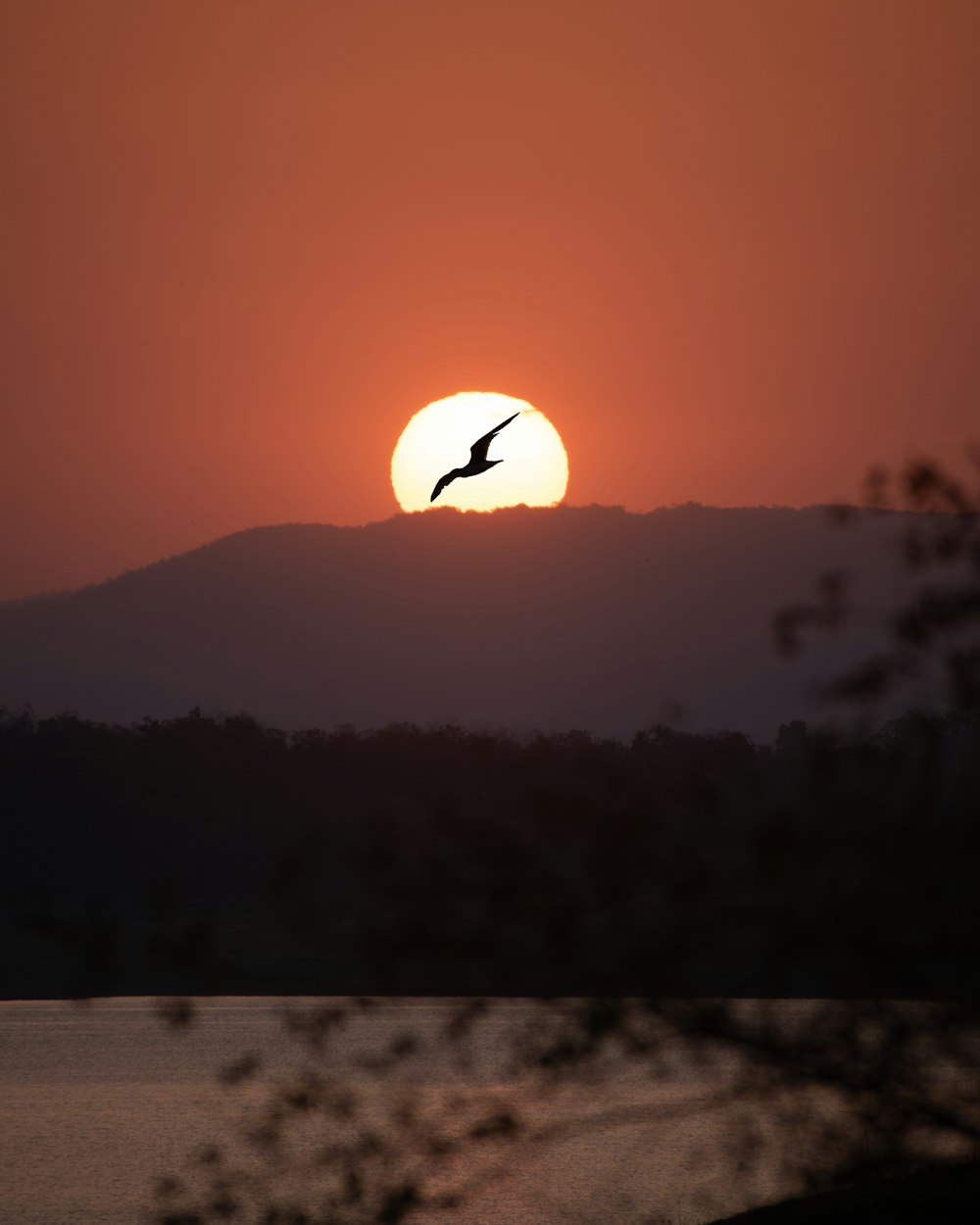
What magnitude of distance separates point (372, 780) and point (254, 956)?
1320 cm

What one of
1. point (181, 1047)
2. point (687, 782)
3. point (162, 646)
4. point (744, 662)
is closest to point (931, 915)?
point (687, 782)

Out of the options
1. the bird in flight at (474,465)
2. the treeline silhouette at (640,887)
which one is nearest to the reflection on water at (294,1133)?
the treeline silhouette at (640,887)

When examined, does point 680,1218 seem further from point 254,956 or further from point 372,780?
point 372,780

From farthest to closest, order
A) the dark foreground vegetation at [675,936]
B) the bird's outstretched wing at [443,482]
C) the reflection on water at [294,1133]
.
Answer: the bird's outstretched wing at [443,482], the reflection on water at [294,1133], the dark foreground vegetation at [675,936]

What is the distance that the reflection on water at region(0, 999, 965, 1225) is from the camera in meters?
5.42

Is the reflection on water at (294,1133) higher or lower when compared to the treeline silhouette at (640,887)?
higher

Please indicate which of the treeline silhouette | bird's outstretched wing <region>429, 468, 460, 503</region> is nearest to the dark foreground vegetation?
the treeline silhouette

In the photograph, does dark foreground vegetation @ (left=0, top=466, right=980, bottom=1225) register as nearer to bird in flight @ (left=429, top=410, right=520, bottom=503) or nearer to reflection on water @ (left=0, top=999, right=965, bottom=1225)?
reflection on water @ (left=0, top=999, right=965, bottom=1225)

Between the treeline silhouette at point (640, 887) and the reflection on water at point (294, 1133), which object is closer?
the treeline silhouette at point (640, 887)

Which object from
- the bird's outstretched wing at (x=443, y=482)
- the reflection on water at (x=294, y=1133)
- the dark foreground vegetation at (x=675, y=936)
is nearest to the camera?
the dark foreground vegetation at (x=675, y=936)

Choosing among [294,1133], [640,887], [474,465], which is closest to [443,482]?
[474,465]

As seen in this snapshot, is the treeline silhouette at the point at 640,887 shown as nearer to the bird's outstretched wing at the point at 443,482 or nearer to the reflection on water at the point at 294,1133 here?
the reflection on water at the point at 294,1133

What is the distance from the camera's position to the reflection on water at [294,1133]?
5418 mm

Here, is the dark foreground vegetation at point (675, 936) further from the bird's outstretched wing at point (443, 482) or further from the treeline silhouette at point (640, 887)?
the bird's outstretched wing at point (443, 482)
